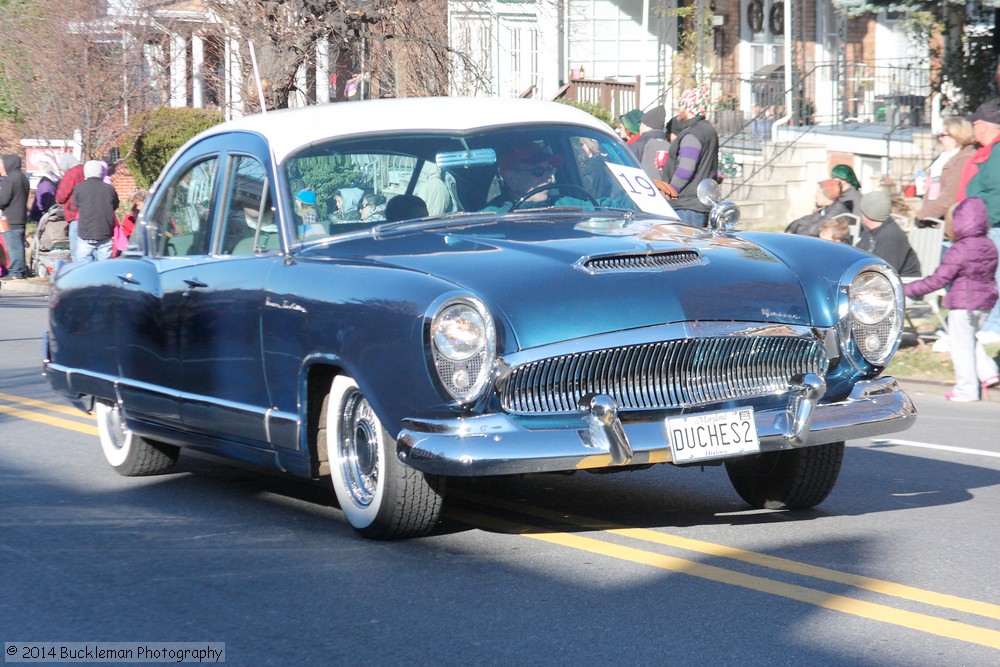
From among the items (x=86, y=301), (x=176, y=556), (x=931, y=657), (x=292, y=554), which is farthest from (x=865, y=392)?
(x=86, y=301)

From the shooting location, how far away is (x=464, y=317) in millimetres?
5398

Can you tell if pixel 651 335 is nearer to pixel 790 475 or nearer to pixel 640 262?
pixel 640 262

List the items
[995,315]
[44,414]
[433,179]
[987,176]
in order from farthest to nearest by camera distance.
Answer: [995,315]
[987,176]
[44,414]
[433,179]

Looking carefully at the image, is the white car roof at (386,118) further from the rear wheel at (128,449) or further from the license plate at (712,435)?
the license plate at (712,435)

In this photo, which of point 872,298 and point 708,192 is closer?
point 872,298

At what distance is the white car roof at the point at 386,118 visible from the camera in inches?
267

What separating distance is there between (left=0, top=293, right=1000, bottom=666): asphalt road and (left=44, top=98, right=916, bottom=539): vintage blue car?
0.33m

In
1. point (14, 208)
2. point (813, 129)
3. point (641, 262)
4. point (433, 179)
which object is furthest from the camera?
point (813, 129)

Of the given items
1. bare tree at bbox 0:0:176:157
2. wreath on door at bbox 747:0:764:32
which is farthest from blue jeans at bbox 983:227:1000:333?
bare tree at bbox 0:0:176:157

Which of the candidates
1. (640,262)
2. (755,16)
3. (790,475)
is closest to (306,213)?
(640,262)

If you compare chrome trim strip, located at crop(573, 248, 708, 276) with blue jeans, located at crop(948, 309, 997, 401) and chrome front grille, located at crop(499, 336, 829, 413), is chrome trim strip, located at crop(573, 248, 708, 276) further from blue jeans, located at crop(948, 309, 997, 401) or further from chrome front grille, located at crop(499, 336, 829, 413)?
blue jeans, located at crop(948, 309, 997, 401)

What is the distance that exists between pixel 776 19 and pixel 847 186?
18.3 m

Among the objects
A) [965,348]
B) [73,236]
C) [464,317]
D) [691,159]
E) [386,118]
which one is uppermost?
[691,159]

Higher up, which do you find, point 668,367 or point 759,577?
point 668,367
